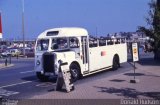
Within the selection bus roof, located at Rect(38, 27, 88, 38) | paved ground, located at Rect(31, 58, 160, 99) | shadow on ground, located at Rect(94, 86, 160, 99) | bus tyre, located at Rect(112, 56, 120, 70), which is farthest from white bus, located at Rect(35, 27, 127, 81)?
shadow on ground, located at Rect(94, 86, 160, 99)

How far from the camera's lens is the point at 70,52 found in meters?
18.3

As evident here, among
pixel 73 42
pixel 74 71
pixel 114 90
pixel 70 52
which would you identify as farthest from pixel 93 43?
pixel 114 90

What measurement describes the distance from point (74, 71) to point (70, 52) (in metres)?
1.02

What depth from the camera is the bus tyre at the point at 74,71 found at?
1814 centimetres

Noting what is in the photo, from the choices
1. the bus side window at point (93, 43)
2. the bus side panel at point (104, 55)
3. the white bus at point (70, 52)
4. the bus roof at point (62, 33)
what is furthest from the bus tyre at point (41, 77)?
A: the bus side window at point (93, 43)

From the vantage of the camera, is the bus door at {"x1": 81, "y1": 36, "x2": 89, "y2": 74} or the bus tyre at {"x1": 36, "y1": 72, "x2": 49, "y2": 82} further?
the bus door at {"x1": 81, "y1": 36, "x2": 89, "y2": 74}

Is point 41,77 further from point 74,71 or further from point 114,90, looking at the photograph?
point 114,90

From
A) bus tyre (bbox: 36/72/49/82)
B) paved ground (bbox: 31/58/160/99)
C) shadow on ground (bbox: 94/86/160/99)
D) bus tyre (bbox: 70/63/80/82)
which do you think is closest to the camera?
shadow on ground (bbox: 94/86/160/99)

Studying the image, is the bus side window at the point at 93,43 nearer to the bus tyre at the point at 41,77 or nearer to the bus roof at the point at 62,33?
the bus roof at the point at 62,33

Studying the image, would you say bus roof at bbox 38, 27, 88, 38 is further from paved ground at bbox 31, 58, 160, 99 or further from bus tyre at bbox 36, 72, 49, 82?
paved ground at bbox 31, 58, 160, 99

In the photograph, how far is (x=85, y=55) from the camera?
19203mm

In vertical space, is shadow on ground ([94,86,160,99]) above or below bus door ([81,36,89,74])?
below

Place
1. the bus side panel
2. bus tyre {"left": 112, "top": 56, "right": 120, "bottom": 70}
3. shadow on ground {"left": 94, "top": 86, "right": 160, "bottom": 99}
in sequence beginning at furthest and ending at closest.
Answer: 1. bus tyre {"left": 112, "top": 56, "right": 120, "bottom": 70}
2. the bus side panel
3. shadow on ground {"left": 94, "top": 86, "right": 160, "bottom": 99}

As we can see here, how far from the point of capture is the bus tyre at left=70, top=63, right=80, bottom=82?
1814 centimetres
